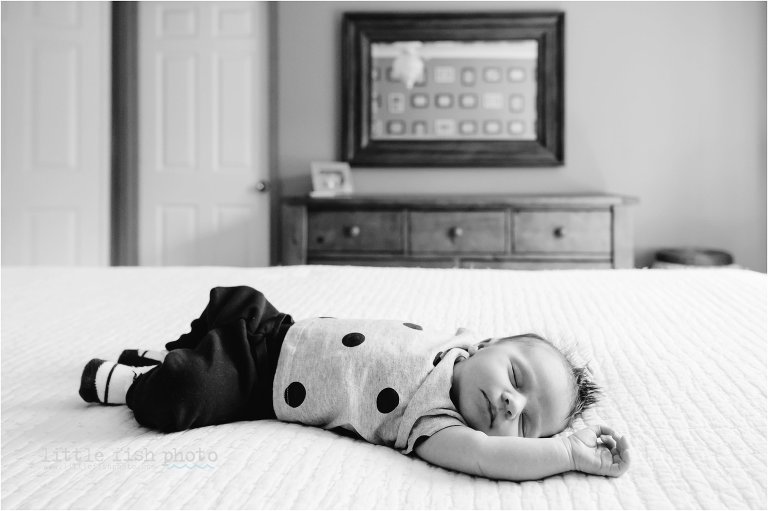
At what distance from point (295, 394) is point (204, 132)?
3.38 metres

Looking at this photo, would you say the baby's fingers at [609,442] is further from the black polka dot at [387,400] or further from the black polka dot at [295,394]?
the black polka dot at [295,394]

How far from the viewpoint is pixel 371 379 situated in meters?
1.09

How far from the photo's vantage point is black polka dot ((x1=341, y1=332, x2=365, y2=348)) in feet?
3.75

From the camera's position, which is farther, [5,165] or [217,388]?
[5,165]

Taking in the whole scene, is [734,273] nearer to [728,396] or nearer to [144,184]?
[728,396]

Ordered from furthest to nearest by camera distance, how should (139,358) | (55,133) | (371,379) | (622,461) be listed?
1. (55,133)
2. (139,358)
3. (371,379)
4. (622,461)

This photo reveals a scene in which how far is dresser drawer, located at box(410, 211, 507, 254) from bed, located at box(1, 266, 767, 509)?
1550 millimetres

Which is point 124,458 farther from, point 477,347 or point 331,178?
point 331,178

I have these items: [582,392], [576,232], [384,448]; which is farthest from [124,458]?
[576,232]

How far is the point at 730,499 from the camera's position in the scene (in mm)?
787

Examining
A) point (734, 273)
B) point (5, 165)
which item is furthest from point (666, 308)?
point (5, 165)

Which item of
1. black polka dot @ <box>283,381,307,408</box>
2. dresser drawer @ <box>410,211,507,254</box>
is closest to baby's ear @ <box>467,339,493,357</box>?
black polka dot @ <box>283,381,307,408</box>

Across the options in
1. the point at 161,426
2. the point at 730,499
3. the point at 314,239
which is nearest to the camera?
the point at 730,499

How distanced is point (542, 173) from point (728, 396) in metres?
3.10
